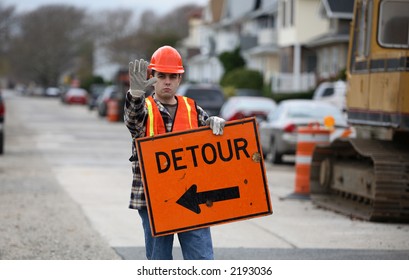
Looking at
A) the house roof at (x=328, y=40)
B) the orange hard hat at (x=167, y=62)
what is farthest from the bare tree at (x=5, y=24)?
the orange hard hat at (x=167, y=62)

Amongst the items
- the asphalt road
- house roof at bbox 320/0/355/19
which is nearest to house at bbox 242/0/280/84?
house roof at bbox 320/0/355/19

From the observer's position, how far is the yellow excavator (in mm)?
12648

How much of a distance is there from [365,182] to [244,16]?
2771 inches

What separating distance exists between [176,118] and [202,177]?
412mm

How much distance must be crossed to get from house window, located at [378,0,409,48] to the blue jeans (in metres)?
6.84

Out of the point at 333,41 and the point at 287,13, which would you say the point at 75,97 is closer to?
the point at 287,13

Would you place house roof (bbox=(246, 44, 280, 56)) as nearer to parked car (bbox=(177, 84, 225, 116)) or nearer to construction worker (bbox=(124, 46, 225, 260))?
parked car (bbox=(177, 84, 225, 116))

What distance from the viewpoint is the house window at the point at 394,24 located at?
13109 mm

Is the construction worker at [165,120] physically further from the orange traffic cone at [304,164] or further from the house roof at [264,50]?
the house roof at [264,50]

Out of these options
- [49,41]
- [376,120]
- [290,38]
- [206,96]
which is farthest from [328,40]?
[49,41]

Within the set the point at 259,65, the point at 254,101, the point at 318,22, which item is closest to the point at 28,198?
the point at 254,101

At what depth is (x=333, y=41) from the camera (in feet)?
186

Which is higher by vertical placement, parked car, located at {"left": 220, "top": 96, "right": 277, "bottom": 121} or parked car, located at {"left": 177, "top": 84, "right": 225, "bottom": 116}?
parked car, located at {"left": 220, "top": 96, "right": 277, "bottom": 121}
